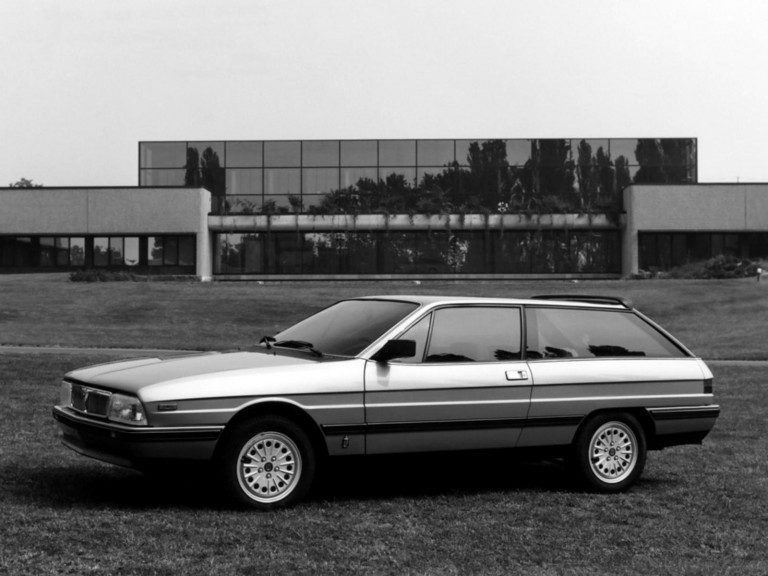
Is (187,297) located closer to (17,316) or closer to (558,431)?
(17,316)

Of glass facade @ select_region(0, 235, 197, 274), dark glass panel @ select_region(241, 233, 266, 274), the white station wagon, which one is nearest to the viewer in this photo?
the white station wagon

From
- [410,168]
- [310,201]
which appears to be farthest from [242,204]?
[410,168]

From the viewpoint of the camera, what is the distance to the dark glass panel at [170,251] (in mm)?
54125

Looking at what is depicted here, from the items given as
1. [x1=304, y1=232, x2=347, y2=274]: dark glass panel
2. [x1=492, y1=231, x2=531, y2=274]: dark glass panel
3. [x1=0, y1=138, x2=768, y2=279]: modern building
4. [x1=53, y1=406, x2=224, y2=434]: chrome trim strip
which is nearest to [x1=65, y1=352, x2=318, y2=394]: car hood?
[x1=53, y1=406, x2=224, y2=434]: chrome trim strip

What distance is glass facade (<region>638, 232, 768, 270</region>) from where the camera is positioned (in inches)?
2120

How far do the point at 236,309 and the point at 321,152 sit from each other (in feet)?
84.6

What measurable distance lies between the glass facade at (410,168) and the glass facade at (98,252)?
4.57 m

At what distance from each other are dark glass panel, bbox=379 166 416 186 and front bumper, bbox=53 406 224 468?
51395 millimetres

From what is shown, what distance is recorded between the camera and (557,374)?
27.8ft

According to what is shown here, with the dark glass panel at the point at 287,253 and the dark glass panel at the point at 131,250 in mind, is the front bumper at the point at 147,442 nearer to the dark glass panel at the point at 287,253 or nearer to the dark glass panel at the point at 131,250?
the dark glass panel at the point at 131,250

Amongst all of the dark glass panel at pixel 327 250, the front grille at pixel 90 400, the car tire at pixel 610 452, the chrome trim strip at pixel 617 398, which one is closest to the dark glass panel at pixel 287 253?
the dark glass panel at pixel 327 250

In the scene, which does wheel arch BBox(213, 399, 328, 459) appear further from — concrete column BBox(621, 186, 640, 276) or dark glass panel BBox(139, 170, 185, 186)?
dark glass panel BBox(139, 170, 185, 186)

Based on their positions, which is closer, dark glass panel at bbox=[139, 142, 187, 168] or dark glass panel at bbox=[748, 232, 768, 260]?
dark glass panel at bbox=[748, 232, 768, 260]

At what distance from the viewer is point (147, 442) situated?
22.9 ft
